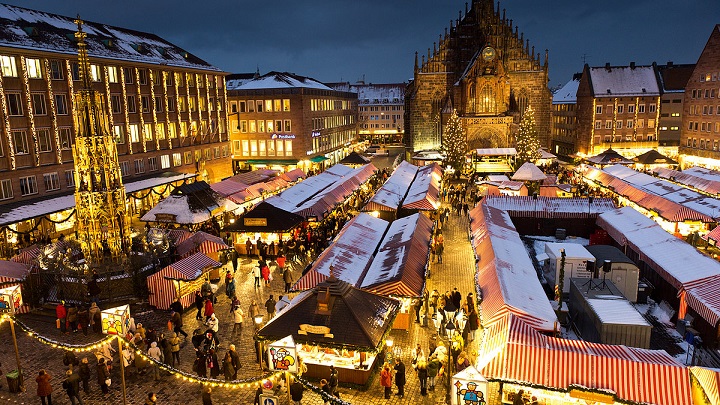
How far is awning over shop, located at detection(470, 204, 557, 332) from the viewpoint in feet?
47.3

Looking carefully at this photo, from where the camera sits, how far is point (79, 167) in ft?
65.8

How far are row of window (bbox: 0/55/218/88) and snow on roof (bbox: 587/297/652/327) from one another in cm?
2885

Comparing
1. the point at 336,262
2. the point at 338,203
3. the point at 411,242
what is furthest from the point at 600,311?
the point at 338,203

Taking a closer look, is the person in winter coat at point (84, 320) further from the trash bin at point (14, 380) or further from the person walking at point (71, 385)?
the person walking at point (71, 385)

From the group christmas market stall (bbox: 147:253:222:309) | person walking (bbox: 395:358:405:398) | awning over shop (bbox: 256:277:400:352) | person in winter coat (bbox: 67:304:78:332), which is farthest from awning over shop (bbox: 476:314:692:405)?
person in winter coat (bbox: 67:304:78:332)

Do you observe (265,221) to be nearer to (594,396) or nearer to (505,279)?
(505,279)

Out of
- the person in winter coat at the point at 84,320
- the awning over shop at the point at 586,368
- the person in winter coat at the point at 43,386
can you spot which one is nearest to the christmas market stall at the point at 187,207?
the person in winter coat at the point at 84,320

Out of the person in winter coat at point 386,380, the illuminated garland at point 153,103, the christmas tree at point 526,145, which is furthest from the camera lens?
the christmas tree at point 526,145

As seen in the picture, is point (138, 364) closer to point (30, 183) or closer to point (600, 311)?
point (600, 311)

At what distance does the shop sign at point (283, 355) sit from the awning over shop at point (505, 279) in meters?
6.85

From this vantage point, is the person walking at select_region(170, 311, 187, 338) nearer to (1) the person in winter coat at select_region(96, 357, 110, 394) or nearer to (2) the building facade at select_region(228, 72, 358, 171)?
(1) the person in winter coat at select_region(96, 357, 110, 394)

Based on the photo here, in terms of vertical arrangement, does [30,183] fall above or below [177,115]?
below

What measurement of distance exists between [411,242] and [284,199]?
1207cm

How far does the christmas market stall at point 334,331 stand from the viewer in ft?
43.3
